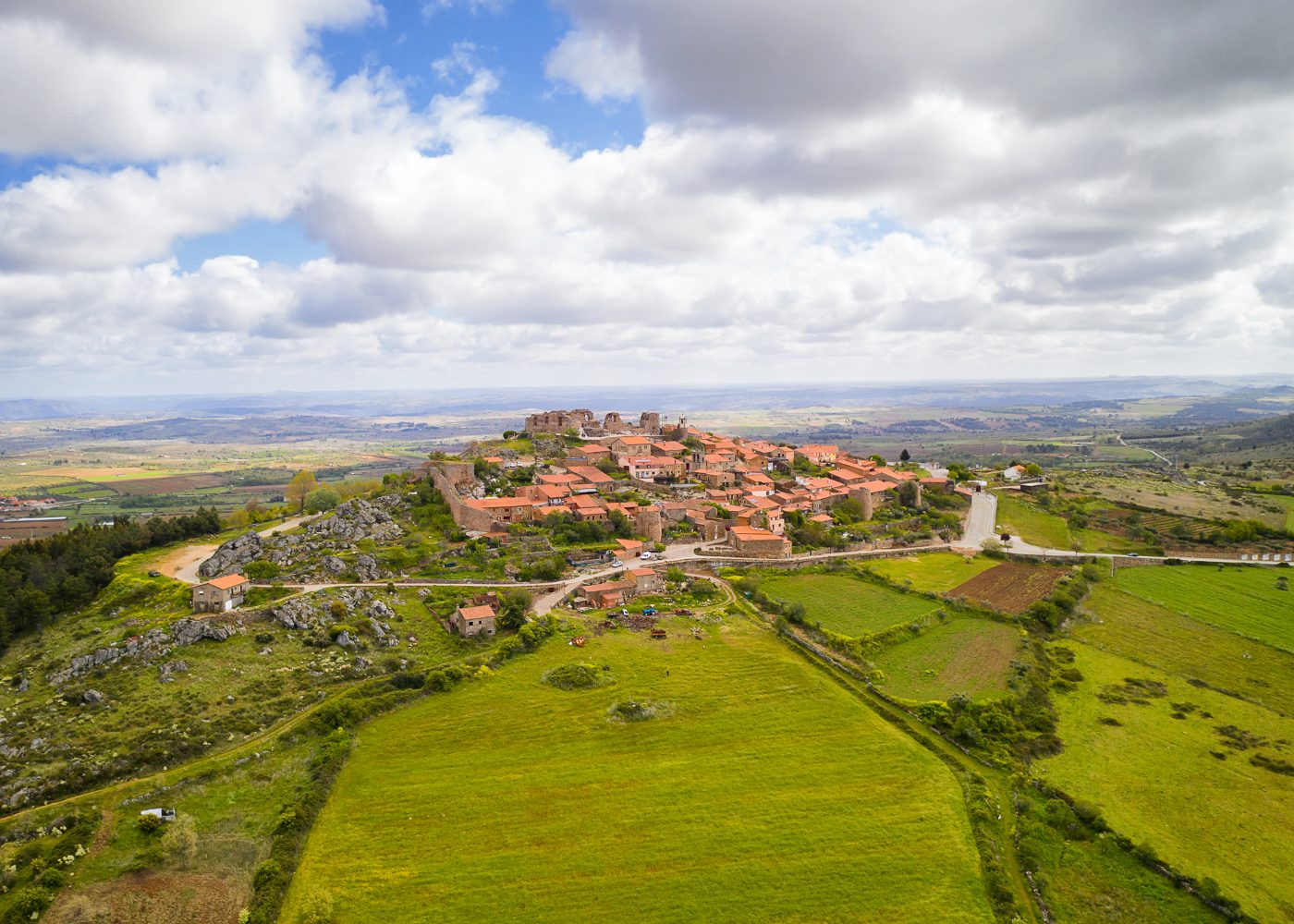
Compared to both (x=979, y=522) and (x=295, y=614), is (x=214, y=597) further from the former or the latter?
(x=979, y=522)

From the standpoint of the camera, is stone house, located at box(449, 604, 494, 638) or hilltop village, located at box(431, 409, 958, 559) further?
hilltop village, located at box(431, 409, 958, 559)

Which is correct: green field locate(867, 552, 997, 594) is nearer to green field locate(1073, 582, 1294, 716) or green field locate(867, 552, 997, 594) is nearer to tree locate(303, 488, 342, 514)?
→ green field locate(1073, 582, 1294, 716)

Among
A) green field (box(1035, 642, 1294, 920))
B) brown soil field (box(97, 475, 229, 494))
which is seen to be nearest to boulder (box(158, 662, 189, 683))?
green field (box(1035, 642, 1294, 920))

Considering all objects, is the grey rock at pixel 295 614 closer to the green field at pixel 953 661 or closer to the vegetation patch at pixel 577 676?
the vegetation patch at pixel 577 676

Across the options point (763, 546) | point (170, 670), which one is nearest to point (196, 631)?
point (170, 670)

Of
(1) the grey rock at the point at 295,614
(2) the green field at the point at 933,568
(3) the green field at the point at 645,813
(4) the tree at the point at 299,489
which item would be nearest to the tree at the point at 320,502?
(4) the tree at the point at 299,489

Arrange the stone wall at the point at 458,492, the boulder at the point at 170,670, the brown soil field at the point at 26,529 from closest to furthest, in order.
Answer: the boulder at the point at 170,670
the stone wall at the point at 458,492
the brown soil field at the point at 26,529
